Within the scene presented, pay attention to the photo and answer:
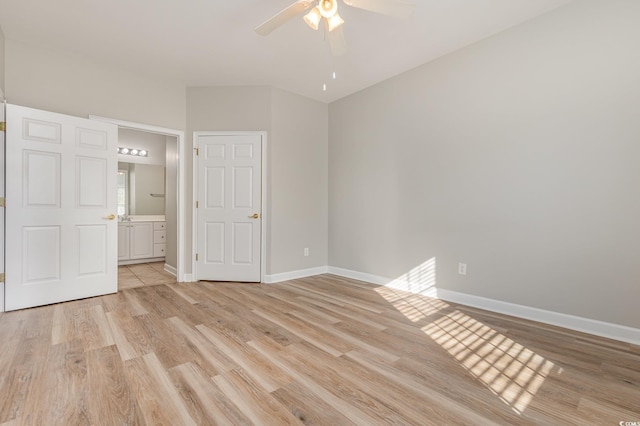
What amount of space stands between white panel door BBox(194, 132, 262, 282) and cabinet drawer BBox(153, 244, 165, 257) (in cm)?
216

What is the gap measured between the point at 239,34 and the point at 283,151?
166 centimetres

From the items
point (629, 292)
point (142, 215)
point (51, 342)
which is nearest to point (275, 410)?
point (51, 342)

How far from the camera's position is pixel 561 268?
2.58 metres

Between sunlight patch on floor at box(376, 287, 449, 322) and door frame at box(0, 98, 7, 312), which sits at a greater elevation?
door frame at box(0, 98, 7, 312)

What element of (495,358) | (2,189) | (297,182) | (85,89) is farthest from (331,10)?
(2,189)

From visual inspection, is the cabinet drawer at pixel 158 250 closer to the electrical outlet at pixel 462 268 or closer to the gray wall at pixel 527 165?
the gray wall at pixel 527 165

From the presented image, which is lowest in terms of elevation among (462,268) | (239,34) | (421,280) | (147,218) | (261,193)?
(421,280)

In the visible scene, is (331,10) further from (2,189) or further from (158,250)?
(158,250)

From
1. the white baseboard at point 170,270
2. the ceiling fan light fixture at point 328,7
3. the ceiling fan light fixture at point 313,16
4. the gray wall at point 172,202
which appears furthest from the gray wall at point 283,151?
the ceiling fan light fixture at point 328,7

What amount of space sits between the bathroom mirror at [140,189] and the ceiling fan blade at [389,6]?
18.5 feet

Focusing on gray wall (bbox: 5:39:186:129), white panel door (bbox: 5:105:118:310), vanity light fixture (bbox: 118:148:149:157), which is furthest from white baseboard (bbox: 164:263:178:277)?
vanity light fixture (bbox: 118:148:149:157)

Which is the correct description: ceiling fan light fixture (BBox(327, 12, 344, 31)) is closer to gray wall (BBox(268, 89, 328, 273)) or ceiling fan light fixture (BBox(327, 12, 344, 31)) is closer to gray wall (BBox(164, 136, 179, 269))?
gray wall (BBox(268, 89, 328, 273))

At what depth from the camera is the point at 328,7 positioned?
205 cm

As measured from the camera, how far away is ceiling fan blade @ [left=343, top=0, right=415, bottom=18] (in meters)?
1.96
